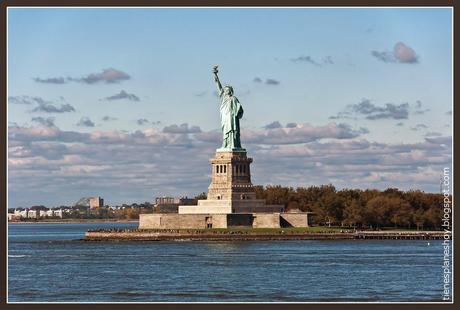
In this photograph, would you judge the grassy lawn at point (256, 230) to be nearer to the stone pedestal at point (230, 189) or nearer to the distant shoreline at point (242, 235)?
the distant shoreline at point (242, 235)

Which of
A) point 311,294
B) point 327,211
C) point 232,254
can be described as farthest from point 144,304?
point 327,211

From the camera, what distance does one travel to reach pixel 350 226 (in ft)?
428

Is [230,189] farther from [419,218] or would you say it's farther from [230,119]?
[419,218]

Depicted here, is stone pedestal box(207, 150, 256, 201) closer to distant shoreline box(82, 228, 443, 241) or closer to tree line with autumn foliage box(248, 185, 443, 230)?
distant shoreline box(82, 228, 443, 241)

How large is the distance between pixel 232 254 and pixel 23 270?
18.0 meters

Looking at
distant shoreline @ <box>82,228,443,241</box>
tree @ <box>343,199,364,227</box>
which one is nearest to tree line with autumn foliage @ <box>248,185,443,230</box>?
tree @ <box>343,199,364,227</box>

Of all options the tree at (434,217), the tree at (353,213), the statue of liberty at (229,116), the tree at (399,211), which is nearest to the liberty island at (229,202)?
the statue of liberty at (229,116)

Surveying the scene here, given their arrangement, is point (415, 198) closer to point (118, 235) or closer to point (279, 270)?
point (118, 235)

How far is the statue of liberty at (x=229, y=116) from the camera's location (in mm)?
120625

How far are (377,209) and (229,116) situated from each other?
57.4 feet

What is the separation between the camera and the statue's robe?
12062 cm

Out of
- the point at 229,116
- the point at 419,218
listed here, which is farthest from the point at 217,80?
the point at 419,218

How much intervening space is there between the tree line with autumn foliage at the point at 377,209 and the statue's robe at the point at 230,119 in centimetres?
1300

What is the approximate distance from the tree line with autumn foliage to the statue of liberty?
42.7ft
